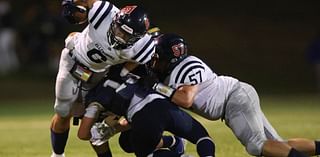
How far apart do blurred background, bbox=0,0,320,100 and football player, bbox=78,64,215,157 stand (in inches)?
409

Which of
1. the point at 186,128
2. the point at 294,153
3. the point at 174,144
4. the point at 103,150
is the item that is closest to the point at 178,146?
the point at 174,144

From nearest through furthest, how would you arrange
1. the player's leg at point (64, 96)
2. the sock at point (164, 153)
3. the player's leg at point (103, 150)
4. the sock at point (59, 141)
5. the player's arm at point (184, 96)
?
1. the player's arm at point (184, 96)
2. the sock at point (164, 153)
3. the player's leg at point (103, 150)
4. the player's leg at point (64, 96)
5. the sock at point (59, 141)

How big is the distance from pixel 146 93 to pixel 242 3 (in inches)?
622

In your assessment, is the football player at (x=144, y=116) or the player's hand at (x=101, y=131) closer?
the football player at (x=144, y=116)

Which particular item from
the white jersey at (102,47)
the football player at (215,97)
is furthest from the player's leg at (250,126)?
the white jersey at (102,47)

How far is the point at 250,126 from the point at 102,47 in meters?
1.35

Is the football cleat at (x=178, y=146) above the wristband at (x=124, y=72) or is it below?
below

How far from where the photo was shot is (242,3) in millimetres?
22203

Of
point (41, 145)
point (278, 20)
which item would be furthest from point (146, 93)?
point (278, 20)

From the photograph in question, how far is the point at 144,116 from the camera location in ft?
21.3

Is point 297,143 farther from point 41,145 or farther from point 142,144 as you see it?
point 41,145

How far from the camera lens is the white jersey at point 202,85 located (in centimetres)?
675

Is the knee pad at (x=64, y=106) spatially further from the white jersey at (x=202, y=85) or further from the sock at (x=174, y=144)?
the white jersey at (x=202, y=85)

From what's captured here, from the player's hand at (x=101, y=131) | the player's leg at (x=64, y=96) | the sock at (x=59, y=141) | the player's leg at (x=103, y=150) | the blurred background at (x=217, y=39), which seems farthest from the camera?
the blurred background at (x=217, y=39)
